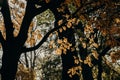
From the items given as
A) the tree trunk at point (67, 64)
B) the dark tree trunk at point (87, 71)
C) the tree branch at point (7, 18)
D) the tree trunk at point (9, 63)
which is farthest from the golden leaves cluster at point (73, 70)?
the dark tree trunk at point (87, 71)

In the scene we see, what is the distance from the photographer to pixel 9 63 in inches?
461

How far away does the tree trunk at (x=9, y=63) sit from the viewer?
38.1 feet

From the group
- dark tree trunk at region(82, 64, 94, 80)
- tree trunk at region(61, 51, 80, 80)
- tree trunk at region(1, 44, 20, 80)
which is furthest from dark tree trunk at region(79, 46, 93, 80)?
tree trunk at region(1, 44, 20, 80)

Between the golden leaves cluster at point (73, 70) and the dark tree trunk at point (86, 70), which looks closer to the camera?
the golden leaves cluster at point (73, 70)

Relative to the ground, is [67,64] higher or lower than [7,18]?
lower

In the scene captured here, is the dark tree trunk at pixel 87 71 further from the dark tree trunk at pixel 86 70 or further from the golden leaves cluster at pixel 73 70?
the golden leaves cluster at pixel 73 70

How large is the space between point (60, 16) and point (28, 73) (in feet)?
106

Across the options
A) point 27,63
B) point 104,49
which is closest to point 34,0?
point 104,49

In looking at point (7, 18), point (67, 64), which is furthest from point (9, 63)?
point (67, 64)

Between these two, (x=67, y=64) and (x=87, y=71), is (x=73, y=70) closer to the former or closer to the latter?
(x=67, y=64)

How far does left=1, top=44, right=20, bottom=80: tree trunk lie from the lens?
1162 cm

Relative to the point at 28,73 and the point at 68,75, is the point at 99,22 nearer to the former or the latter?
the point at 68,75

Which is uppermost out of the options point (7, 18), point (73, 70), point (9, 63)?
point (7, 18)

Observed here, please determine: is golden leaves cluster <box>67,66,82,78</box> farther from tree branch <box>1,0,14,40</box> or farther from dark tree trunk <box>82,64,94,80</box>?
dark tree trunk <box>82,64,94,80</box>
